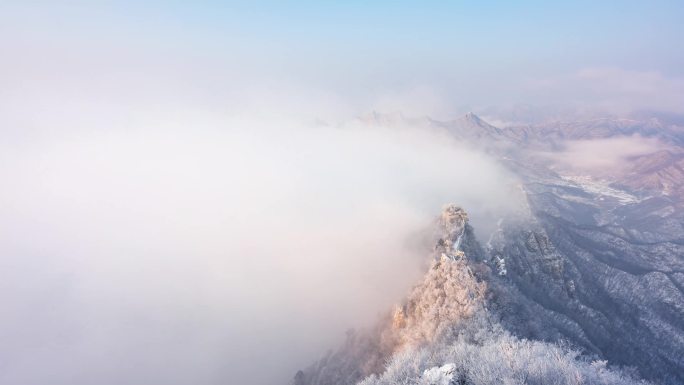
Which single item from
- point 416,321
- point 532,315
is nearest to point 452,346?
point 416,321

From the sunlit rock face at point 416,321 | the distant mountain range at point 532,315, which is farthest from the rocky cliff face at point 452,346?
the distant mountain range at point 532,315

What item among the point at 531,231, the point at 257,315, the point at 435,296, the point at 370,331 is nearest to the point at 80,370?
the point at 257,315

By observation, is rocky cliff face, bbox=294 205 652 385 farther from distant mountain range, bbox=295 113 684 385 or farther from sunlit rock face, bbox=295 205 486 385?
distant mountain range, bbox=295 113 684 385

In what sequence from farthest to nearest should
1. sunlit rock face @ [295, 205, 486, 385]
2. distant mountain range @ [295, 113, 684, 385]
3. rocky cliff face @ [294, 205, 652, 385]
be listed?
sunlit rock face @ [295, 205, 486, 385] < distant mountain range @ [295, 113, 684, 385] < rocky cliff face @ [294, 205, 652, 385]

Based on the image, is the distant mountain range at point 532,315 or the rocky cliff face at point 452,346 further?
the distant mountain range at point 532,315

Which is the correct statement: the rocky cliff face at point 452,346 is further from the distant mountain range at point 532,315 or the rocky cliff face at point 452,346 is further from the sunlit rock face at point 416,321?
the distant mountain range at point 532,315

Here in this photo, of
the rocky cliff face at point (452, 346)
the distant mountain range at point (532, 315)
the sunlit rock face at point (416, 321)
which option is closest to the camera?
the rocky cliff face at point (452, 346)

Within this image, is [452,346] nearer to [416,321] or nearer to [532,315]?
[416,321]

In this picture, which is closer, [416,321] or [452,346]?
[452,346]

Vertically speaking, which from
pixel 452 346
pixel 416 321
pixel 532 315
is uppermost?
pixel 416 321

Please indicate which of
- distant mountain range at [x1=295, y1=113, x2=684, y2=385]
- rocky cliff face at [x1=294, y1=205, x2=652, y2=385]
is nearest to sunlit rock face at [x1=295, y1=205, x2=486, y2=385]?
rocky cliff face at [x1=294, y1=205, x2=652, y2=385]

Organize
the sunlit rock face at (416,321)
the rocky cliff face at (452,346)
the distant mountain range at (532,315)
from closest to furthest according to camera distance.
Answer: the rocky cliff face at (452,346)
the distant mountain range at (532,315)
the sunlit rock face at (416,321)
